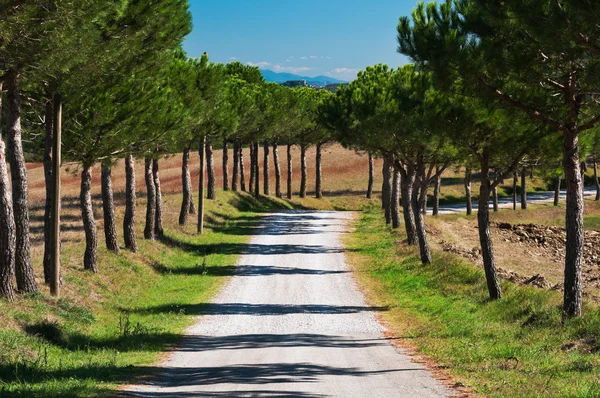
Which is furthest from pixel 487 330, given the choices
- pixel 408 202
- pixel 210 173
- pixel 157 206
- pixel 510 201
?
pixel 510 201

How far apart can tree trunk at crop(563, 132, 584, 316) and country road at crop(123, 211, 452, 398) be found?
4204 millimetres

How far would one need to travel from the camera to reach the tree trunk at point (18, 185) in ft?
58.5

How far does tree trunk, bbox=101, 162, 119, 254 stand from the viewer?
25.8 metres

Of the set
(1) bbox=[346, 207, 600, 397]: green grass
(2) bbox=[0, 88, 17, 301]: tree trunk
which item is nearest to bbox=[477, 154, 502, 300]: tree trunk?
(1) bbox=[346, 207, 600, 397]: green grass

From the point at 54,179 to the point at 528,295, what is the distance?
12820 mm

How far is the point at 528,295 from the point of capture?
66.3 feet

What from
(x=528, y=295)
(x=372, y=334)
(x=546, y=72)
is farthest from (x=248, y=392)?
(x=528, y=295)

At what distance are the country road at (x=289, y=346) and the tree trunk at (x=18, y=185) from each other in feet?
14.2

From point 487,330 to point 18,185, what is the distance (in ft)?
38.1

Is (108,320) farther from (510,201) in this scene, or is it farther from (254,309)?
(510,201)

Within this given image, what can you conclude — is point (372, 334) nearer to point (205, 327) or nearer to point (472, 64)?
point (205, 327)

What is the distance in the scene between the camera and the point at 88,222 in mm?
23391

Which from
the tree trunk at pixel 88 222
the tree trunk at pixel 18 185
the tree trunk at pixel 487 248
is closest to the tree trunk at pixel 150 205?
the tree trunk at pixel 88 222

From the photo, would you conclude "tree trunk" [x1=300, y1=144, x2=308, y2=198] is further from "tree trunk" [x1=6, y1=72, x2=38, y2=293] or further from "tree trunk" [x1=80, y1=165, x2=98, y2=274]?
"tree trunk" [x1=6, y1=72, x2=38, y2=293]
